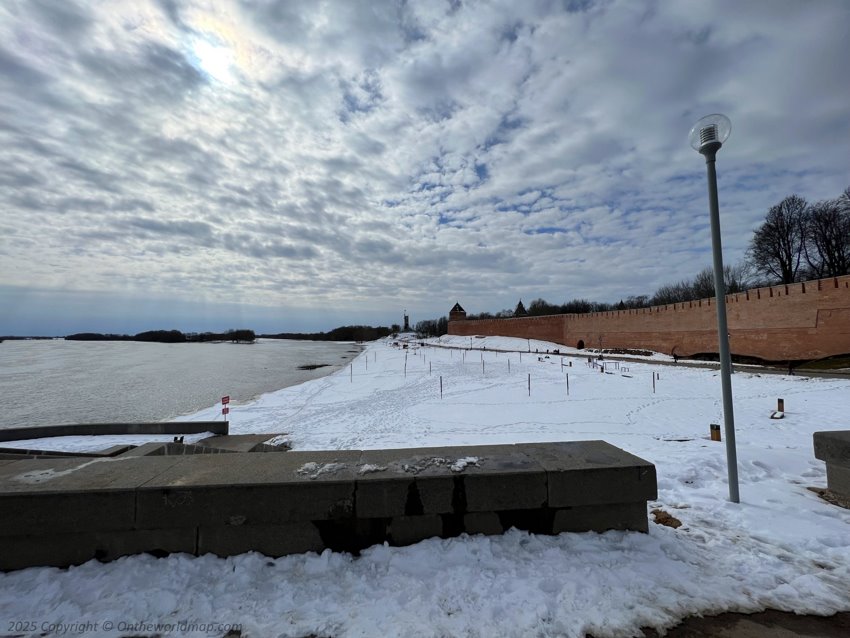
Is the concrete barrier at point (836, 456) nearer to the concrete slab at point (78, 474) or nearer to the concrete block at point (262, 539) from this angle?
the concrete block at point (262, 539)

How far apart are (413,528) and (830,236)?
4925 centimetres

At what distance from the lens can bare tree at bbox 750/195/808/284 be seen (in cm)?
3884

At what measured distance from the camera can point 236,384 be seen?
2844 cm

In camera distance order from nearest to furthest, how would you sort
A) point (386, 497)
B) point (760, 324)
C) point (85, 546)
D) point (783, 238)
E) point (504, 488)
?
point (85, 546) → point (386, 497) → point (504, 488) → point (760, 324) → point (783, 238)

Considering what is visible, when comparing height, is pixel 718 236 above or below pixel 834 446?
above

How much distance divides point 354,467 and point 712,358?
35.5 meters

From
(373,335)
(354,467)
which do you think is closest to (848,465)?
(354,467)

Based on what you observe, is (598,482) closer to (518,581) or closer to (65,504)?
(518,581)

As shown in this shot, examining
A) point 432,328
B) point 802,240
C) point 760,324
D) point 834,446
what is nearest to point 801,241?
point 802,240

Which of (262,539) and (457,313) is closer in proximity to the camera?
(262,539)

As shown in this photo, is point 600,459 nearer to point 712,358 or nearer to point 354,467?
point 354,467

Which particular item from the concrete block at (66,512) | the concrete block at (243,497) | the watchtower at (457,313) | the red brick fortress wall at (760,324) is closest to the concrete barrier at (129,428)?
the concrete block at (66,512)

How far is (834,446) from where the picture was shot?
3854mm

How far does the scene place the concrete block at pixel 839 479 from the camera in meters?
3.77
